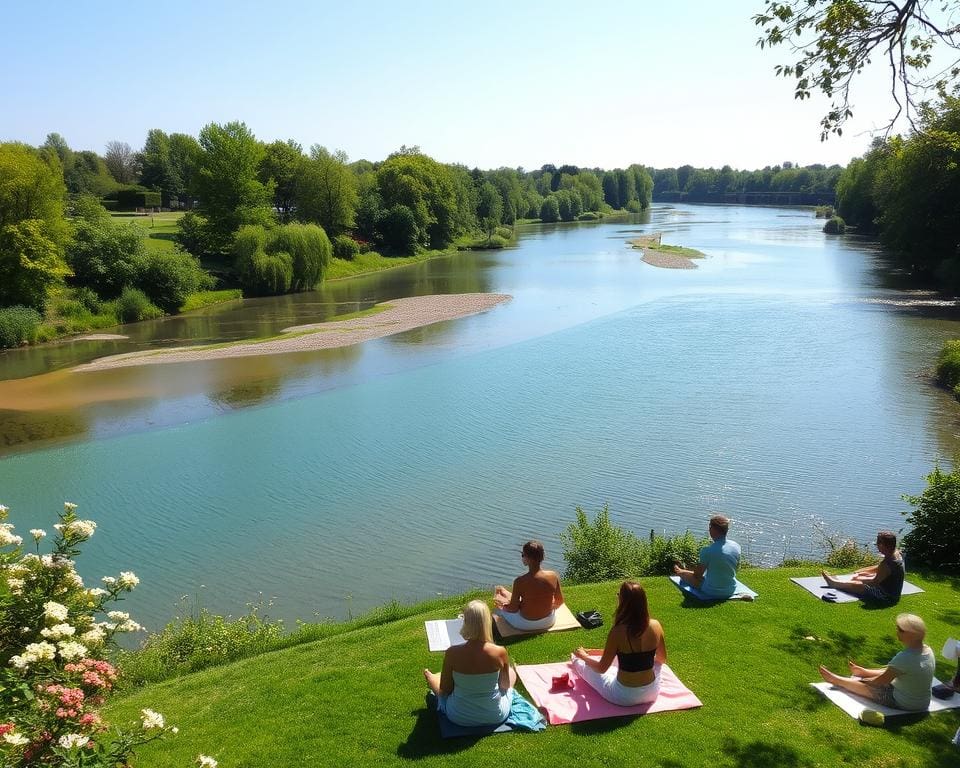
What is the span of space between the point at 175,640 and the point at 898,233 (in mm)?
59129

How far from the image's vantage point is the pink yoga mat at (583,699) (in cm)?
650

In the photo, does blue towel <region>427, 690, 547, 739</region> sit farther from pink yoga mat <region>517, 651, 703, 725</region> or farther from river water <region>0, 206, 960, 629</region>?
river water <region>0, 206, 960, 629</region>

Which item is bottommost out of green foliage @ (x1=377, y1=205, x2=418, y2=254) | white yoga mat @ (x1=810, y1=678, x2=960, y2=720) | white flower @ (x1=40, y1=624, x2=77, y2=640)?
white yoga mat @ (x1=810, y1=678, x2=960, y2=720)

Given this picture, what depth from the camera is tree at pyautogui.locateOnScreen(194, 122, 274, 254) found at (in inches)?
2271

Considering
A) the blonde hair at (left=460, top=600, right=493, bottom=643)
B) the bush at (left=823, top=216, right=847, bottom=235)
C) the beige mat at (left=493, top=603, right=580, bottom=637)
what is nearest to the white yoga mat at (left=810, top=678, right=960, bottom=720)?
the beige mat at (left=493, top=603, right=580, bottom=637)

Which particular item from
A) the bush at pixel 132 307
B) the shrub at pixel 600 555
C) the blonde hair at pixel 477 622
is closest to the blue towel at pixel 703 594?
the shrub at pixel 600 555

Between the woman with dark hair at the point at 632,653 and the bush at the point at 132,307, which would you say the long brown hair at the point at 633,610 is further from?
→ the bush at the point at 132,307

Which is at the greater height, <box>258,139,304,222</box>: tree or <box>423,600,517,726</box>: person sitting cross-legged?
<box>258,139,304,222</box>: tree

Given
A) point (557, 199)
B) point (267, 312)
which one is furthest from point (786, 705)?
point (557, 199)

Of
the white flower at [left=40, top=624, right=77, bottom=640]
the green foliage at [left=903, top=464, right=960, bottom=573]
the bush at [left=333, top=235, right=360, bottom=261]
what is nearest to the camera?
the white flower at [left=40, top=624, right=77, bottom=640]

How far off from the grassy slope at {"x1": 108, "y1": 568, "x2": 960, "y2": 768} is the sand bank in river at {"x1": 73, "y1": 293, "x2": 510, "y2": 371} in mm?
27407

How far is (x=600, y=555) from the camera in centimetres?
1141

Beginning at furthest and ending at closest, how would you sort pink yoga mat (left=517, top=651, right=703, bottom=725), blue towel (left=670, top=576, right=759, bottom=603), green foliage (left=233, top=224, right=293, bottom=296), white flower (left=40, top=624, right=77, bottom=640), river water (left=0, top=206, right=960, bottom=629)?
1. green foliage (left=233, top=224, right=293, bottom=296)
2. river water (left=0, top=206, right=960, bottom=629)
3. blue towel (left=670, top=576, right=759, bottom=603)
4. pink yoga mat (left=517, top=651, right=703, bottom=725)
5. white flower (left=40, top=624, right=77, bottom=640)

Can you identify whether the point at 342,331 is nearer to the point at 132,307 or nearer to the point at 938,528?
the point at 132,307
